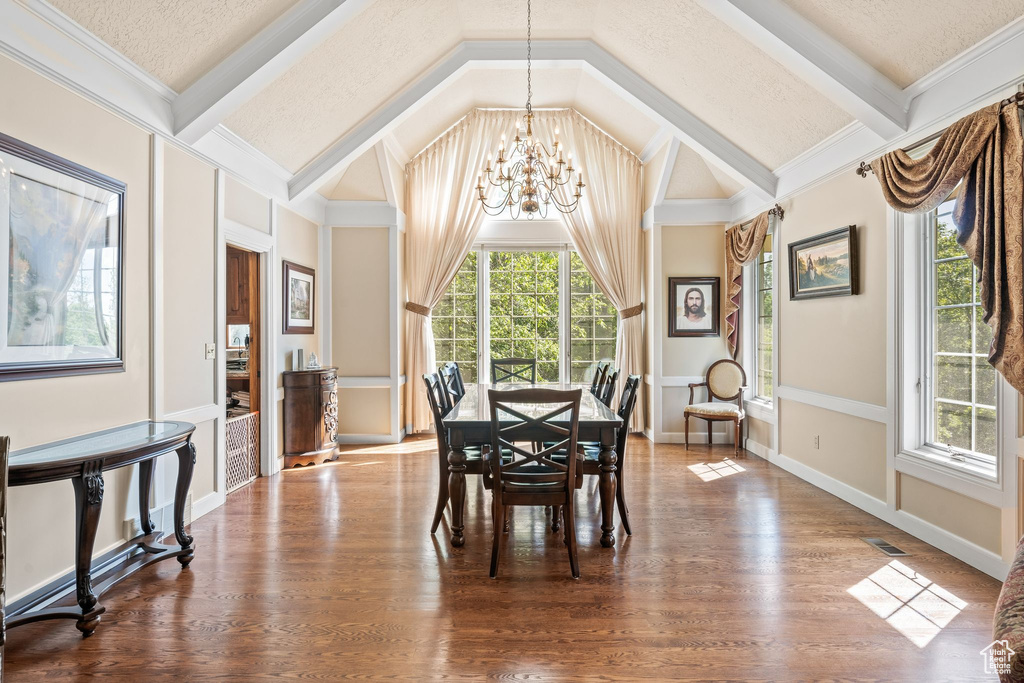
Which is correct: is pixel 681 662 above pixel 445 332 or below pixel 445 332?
below

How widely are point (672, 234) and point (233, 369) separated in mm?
4772

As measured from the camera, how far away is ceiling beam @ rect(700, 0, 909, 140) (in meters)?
3.38

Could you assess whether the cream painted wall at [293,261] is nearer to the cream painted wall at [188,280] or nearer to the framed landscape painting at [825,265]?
the cream painted wall at [188,280]

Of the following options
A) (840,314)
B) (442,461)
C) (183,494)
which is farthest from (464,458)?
(840,314)

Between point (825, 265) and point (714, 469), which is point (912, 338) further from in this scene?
point (714, 469)

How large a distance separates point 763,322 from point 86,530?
5744 millimetres

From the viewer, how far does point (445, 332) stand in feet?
22.6

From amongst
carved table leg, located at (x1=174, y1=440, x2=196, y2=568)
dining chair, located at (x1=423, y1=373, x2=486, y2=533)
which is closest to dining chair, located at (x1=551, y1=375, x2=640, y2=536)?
dining chair, located at (x1=423, y1=373, x2=486, y2=533)

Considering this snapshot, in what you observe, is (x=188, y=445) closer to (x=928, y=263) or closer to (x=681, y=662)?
(x=681, y=662)

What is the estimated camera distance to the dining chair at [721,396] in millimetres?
5586

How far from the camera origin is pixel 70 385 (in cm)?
262

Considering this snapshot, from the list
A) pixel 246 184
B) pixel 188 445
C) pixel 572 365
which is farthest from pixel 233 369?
pixel 572 365

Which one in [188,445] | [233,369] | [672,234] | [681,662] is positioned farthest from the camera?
[672,234]

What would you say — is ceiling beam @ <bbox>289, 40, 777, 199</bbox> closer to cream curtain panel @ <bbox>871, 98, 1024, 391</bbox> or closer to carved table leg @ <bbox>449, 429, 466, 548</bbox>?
cream curtain panel @ <bbox>871, 98, 1024, 391</bbox>
